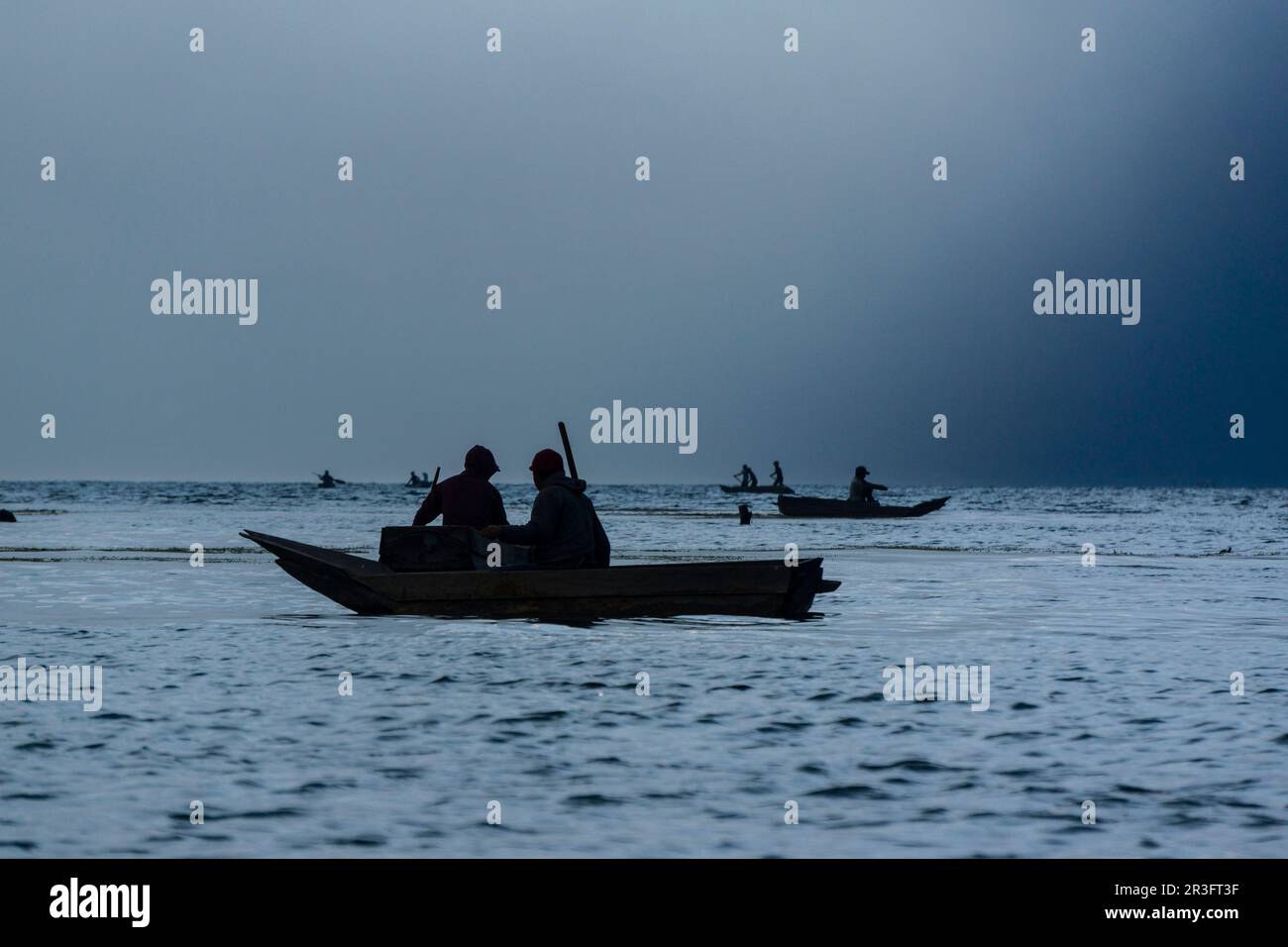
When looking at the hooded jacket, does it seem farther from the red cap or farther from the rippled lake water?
the rippled lake water

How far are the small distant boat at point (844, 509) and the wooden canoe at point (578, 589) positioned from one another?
34760mm

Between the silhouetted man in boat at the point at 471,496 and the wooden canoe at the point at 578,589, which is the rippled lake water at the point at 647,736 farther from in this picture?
the silhouetted man in boat at the point at 471,496

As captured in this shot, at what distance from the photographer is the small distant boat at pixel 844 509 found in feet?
164

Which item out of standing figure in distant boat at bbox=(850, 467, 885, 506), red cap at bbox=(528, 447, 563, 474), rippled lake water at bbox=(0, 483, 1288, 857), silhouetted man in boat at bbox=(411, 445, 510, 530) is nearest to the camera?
rippled lake water at bbox=(0, 483, 1288, 857)

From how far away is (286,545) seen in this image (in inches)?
627

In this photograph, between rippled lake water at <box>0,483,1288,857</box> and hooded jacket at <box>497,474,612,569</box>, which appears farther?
hooded jacket at <box>497,474,612,569</box>

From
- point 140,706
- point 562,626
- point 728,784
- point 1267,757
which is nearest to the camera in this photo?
point 728,784

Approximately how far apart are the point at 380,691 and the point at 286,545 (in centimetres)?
614

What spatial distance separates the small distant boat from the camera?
50000 mm

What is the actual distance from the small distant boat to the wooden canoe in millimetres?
34760

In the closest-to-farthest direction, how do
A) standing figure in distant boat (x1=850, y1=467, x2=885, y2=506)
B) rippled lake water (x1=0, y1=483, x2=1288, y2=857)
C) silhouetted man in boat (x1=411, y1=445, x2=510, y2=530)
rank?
rippled lake water (x1=0, y1=483, x2=1288, y2=857) → silhouetted man in boat (x1=411, y1=445, x2=510, y2=530) → standing figure in distant boat (x1=850, y1=467, x2=885, y2=506)

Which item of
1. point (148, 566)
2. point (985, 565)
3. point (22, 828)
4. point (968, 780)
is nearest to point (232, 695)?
point (22, 828)

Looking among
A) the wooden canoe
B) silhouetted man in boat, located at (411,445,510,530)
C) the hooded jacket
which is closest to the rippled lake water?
the wooden canoe
